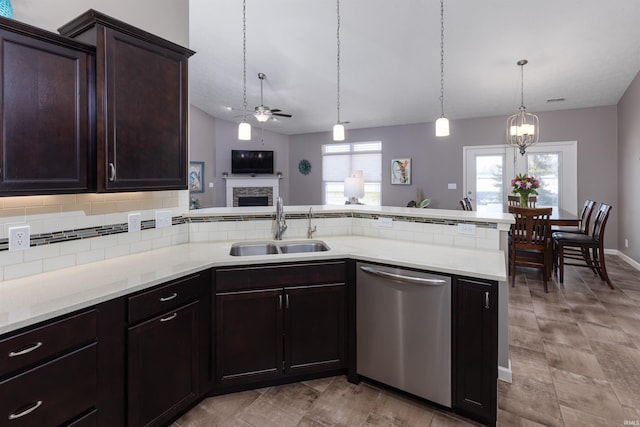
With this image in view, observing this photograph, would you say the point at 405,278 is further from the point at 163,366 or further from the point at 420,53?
the point at 420,53

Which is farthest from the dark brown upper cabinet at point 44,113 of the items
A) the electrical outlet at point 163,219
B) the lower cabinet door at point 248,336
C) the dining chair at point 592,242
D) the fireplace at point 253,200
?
the fireplace at point 253,200

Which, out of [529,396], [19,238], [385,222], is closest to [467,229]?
[385,222]

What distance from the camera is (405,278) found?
1.80m

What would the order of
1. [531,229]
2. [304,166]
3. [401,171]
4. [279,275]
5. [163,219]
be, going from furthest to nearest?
[304,166] < [401,171] < [531,229] < [163,219] < [279,275]

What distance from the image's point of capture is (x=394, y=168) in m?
7.63

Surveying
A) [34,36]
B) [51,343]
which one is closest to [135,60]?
[34,36]

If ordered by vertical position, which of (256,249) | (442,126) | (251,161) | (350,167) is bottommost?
(256,249)

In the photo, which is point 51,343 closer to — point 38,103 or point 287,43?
point 38,103

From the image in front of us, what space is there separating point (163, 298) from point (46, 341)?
18.7 inches

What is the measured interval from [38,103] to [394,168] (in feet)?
22.9

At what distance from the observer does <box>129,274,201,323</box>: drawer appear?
145 centimetres

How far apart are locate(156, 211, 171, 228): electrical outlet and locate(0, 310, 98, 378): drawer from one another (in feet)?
3.35

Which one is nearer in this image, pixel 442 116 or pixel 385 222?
pixel 385 222

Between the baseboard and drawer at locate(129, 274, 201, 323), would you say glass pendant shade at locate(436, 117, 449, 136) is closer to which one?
the baseboard
